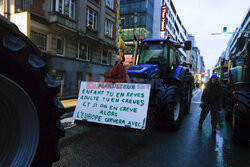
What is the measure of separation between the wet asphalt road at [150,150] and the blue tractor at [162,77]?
1.93 ft

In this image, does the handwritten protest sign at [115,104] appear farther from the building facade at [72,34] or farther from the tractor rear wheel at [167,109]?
the building facade at [72,34]

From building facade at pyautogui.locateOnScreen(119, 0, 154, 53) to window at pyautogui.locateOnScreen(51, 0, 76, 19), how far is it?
1907 cm

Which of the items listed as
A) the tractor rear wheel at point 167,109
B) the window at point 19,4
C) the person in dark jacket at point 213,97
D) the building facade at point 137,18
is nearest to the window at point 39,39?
the window at point 19,4

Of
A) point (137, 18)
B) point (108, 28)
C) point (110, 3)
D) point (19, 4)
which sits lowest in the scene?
point (19, 4)

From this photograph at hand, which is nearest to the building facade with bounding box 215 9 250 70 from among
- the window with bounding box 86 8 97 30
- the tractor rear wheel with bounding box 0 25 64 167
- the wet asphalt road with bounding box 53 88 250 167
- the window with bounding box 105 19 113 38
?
the wet asphalt road with bounding box 53 88 250 167

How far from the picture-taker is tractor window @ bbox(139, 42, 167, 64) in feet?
18.8

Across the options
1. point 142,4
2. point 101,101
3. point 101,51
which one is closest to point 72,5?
point 101,51

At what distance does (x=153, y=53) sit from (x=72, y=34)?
11080mm

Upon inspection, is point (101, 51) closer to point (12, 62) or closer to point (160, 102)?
point (160, 102)

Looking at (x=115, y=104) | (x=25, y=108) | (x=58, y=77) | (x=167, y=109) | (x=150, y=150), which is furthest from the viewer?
(x=58, y=77)

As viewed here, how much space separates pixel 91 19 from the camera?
1795 centimetres

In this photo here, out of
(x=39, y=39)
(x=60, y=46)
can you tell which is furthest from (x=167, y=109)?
(x=60, y=46)

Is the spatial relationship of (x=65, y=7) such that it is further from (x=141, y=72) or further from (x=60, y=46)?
(x=141, y=72)

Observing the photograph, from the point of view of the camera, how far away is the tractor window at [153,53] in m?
5.73
